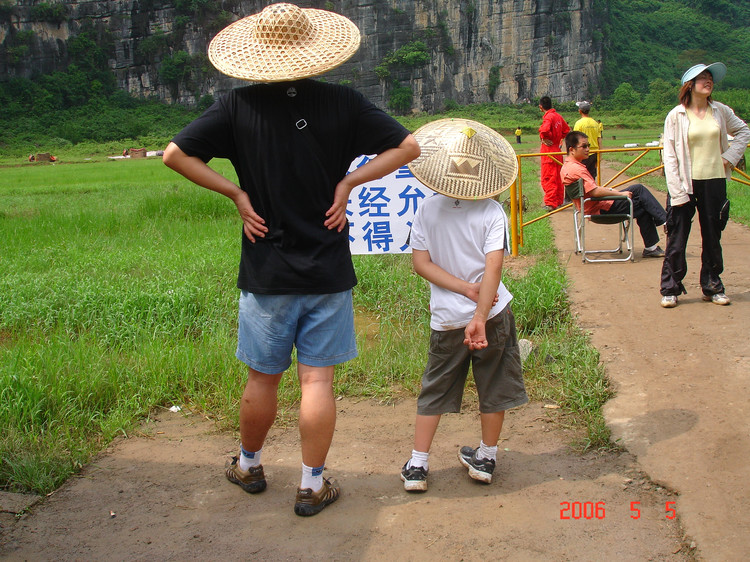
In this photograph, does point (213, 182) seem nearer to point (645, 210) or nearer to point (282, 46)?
point (282, 46)

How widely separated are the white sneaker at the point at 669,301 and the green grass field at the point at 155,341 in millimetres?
607

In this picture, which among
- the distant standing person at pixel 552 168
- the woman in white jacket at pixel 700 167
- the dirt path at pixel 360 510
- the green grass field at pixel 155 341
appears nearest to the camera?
the dirt path at pixel 360 510

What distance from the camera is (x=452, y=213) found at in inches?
107

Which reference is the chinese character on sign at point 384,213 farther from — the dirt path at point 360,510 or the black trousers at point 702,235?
the black trousers at point 702,235

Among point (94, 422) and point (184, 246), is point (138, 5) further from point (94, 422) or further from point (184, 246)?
point (94, 422)

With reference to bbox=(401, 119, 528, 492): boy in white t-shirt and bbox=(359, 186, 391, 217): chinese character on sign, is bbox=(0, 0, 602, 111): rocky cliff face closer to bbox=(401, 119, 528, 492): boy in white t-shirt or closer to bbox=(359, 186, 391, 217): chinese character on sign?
bbox=(359, 186, 391, 217): chinese character on sign

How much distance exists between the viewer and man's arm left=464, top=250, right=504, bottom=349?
8.50ft

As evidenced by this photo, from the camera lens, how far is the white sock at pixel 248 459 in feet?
9.10

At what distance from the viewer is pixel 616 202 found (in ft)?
20.9

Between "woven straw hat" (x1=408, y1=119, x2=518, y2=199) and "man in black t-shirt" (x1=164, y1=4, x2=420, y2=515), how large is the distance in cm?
19

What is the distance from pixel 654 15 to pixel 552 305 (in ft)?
296

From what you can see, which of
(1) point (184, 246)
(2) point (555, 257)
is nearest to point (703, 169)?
(2) point (555, 257)
